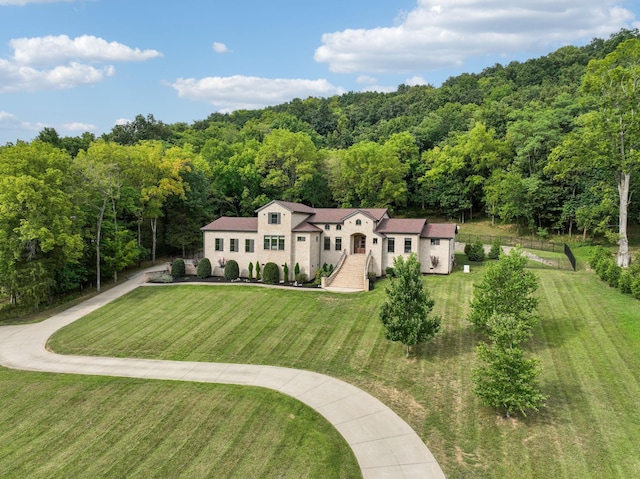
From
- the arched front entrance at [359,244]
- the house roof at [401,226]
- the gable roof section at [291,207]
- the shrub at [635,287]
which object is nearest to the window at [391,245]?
the house roof at [401,226]

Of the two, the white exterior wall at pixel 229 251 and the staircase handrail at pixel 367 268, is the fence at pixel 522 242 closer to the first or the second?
the staircase handrail at pixel 367 268

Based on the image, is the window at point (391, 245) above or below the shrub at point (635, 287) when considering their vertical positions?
above

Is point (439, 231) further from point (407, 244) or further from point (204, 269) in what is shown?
point (204, 269)

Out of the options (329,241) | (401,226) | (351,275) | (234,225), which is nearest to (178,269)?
(234,225)

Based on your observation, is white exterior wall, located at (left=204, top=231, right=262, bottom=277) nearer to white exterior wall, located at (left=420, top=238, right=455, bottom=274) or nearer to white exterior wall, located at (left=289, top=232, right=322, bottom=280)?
white exterior wall, located at (left=289, top=232, right=322, bottom=280)

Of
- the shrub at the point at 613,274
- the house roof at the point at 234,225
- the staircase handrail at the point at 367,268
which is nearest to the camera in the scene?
the shrub at the point at 613,274

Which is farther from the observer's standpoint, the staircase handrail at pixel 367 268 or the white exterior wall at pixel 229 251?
the white exterior wall at pixel 229 251
